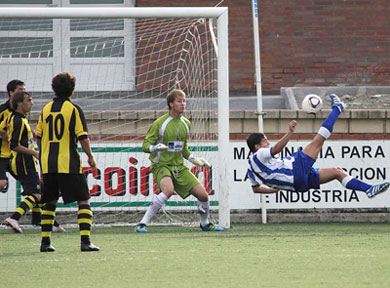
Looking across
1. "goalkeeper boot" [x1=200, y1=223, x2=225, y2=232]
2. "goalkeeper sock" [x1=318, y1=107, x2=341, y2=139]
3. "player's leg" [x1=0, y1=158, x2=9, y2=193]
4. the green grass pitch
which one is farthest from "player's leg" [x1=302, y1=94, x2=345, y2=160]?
"player's leg" [x1=0, y1=158, x2=9, y2=193]

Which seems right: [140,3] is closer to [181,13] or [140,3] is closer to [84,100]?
[84,100]

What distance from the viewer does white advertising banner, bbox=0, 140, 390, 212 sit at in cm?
1305

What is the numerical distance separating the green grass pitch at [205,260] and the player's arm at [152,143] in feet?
3.36

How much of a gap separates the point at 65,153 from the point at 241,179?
5062 millimetres

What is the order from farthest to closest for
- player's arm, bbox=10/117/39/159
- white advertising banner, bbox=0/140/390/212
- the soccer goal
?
1. white advertising banner, bbox=0/140/390/212
2. the soccer goal
3. player's arm, bbox=10/117/39/159

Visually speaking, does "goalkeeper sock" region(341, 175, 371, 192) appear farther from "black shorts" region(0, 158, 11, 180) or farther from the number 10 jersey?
"black shorts" region(0, 158, 11, 180)

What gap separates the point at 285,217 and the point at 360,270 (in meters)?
6.41

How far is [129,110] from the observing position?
13781 millimetres

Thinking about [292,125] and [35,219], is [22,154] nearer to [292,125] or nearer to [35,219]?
[35,219]

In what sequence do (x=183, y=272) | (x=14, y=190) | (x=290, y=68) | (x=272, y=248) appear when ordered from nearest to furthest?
(x=183, y=272), (x=272, y=248), (x=14, y=190), (x=290, y=68)

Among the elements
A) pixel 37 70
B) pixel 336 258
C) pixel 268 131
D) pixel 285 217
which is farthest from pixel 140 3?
pixel 336 258

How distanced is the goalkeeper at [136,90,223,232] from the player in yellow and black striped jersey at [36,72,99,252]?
9.05ft

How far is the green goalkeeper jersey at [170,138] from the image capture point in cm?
1159

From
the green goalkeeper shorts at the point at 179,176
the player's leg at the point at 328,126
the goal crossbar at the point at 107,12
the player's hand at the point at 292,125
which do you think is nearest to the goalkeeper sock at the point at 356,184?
the player's leg at the point at 328,126
